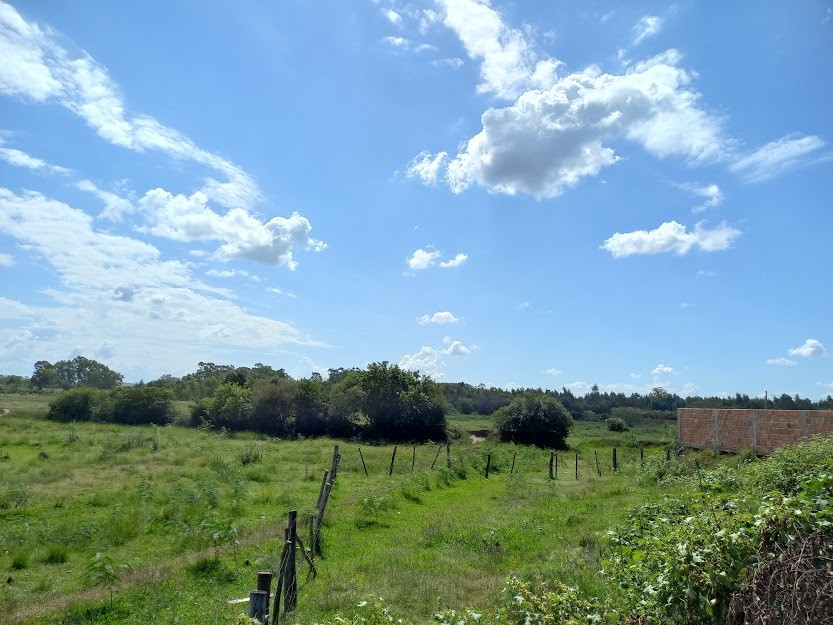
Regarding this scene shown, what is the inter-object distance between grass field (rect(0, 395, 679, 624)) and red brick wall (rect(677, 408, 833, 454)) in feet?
23.1

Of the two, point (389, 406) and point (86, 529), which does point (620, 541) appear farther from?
point (389, 406)

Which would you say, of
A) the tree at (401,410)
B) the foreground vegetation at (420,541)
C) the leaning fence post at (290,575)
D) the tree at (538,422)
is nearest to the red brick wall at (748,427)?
the foreground vegetation at (420,541)

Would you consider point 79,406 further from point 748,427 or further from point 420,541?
point 748,427

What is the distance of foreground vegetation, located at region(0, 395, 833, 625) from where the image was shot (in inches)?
173

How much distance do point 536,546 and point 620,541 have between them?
591cm

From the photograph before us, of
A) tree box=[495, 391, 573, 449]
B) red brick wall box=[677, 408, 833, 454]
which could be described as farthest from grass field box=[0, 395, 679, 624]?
tree box=[495, 391, 573, 449]

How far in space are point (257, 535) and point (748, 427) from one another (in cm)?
2495

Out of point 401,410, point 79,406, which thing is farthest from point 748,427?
point 79,406

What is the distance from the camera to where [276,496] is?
61.8 ft

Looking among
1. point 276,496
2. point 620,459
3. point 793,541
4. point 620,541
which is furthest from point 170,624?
point 620,459

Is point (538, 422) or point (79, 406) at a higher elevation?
point (538, 422)

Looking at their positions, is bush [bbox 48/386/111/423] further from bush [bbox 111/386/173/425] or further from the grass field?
the grass field

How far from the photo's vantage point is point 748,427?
2753 cm

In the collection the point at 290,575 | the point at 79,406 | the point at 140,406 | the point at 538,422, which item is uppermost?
the point at 538,422
